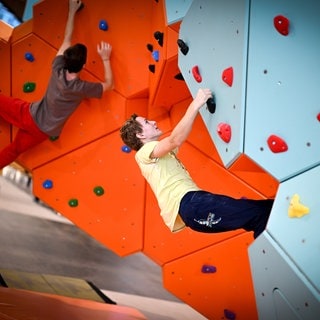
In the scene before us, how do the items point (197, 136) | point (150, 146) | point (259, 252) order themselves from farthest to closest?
point (197, 136)
point (150, 146)
point (259, 252)

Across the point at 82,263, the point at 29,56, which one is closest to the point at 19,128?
the point at 29,56

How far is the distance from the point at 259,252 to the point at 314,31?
1.00 m

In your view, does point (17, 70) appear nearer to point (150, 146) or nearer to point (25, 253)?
point (150, 146)

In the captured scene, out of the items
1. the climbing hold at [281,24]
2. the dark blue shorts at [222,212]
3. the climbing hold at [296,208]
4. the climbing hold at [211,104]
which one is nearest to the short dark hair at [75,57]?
the climbing hold at [211,104]

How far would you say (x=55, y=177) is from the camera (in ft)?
14.1

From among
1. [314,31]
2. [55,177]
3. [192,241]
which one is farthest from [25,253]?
[314,31]

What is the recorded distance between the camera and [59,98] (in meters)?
3.83

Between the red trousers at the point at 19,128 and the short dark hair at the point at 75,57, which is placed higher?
the short dark hair at the point at 75,57

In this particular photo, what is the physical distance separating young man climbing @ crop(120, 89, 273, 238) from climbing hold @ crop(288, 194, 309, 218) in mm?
431

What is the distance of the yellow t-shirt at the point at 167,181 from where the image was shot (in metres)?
2.85

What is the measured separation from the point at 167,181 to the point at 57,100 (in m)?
1.38

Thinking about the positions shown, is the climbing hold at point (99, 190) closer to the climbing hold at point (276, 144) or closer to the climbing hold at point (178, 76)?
the climbing hold at point (178, 76)

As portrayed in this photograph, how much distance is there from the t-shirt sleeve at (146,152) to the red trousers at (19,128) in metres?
1.39

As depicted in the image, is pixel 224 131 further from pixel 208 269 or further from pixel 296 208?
pixel 208 269
